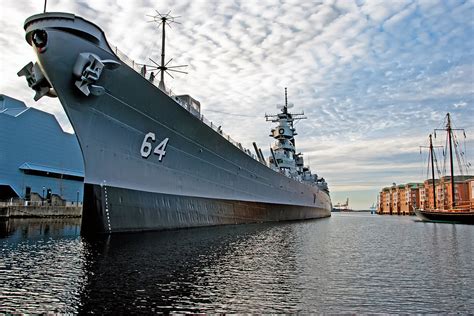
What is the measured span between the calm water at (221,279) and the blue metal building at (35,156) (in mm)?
25334

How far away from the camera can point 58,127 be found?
39.5 m

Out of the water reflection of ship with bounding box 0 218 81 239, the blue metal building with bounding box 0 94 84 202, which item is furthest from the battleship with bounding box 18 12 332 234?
the blue metal building with bounding box 0 94 84 202

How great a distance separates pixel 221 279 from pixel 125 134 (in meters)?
8.44

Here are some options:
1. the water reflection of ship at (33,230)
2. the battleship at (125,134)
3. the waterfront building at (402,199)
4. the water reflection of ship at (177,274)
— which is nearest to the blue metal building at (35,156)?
the water reflection of ship at (33,230)

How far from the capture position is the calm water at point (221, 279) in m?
5.73

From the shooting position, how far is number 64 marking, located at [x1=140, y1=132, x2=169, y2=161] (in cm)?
1504

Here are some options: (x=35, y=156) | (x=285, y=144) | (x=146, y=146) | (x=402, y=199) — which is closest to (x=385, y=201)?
(x=402, y=199)

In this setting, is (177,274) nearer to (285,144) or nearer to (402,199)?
(285,144)

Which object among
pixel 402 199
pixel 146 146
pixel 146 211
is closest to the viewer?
pixel 146 146

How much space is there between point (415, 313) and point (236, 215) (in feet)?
60.4

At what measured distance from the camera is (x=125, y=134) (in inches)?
558

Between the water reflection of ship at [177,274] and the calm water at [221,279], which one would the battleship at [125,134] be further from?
the calm water at [221,279]

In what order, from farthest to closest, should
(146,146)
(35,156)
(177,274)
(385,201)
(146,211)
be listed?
1. (385,201)
2. (35,156)
3. (146,211)
4. (146,146)
5. (177,274)

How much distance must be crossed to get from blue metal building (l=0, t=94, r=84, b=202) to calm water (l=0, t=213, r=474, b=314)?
2533 cm
